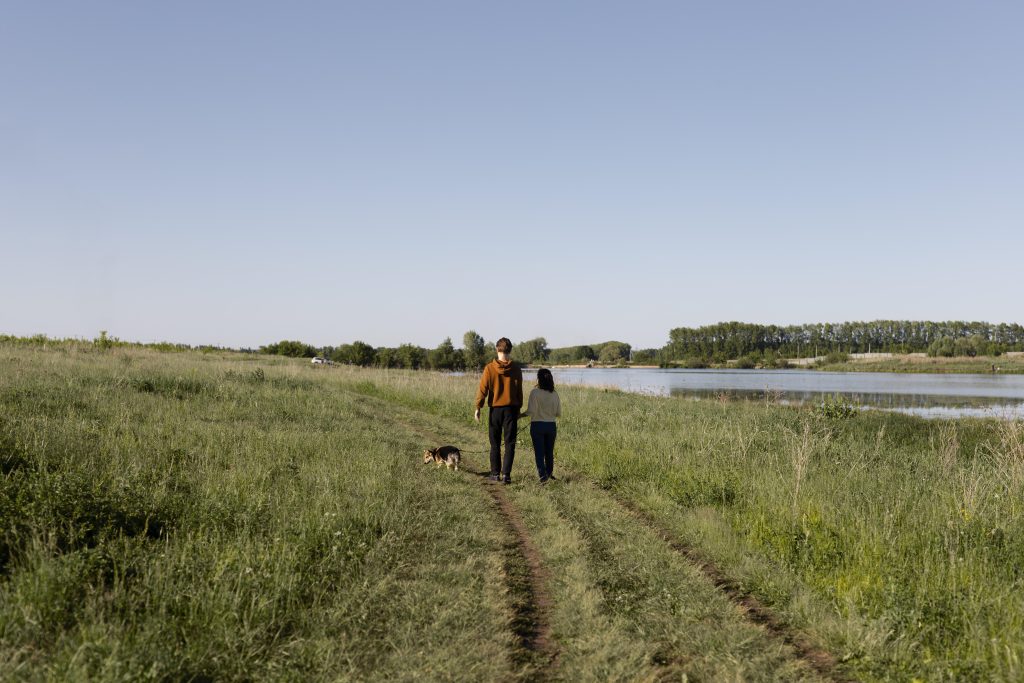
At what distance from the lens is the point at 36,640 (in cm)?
413

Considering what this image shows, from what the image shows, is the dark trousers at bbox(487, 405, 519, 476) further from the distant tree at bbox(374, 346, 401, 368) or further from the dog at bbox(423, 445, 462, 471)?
the distant tree at bbox(374, 346, 401, 368)

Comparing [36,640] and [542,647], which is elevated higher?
[36,640]

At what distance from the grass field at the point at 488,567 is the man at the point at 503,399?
0.65 metres

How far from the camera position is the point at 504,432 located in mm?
10961

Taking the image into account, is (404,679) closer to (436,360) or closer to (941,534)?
(941,534)

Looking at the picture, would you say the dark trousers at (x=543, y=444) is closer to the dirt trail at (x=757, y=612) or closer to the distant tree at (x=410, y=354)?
the dirt trail at (x=757, y=612)

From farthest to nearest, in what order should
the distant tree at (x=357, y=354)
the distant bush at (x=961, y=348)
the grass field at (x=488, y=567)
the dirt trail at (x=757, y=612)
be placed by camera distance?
the distant bush at (x=961, y=348)
the distant tree at (x=357, y=354)
the dirt trail at (x=757, y=612)
the grass field at (x=488, y=567)

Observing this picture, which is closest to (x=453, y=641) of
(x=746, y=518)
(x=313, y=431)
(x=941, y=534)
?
(x=746, y=518)

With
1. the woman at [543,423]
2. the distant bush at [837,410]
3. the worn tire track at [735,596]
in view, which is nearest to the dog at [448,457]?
the woman at [543,423]

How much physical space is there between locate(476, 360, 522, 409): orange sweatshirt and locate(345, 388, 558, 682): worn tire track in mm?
2352

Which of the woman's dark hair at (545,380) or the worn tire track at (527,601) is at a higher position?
the woman's dark hair at (545,380)

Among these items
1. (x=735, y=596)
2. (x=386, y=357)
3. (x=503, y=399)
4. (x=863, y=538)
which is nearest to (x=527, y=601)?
(x=735, y=596)

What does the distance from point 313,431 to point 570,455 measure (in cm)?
604

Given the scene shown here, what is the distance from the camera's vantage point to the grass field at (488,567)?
4281mm
